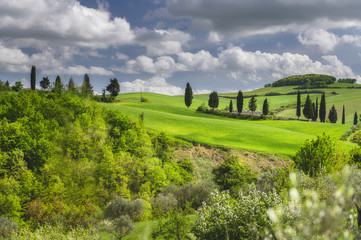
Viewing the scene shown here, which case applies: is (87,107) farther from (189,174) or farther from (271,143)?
(271,143)

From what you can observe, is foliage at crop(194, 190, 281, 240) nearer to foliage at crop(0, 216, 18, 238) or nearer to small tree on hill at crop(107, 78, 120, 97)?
foliage at crop(0, 216, 18, 238)

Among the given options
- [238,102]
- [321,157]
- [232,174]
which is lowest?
[232,174]

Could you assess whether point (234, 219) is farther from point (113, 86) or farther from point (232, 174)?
point (113, 86)

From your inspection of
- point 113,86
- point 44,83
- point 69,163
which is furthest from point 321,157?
point 44,83

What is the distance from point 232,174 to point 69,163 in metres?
28.8

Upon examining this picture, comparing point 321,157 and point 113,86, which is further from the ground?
point 113,86

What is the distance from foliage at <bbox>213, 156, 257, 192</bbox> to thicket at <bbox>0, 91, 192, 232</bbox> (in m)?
6.04

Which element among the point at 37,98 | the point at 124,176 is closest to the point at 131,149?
the point at 124,176

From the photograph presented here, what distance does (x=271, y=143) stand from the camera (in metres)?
67.5

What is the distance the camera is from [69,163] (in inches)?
1652

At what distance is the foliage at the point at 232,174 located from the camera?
164 ft

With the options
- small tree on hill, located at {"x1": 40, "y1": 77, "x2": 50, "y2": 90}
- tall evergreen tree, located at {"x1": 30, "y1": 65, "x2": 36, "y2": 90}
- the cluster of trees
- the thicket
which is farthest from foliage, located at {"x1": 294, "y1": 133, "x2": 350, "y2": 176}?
small tree on hill, located at {"x1": 40, "y1": 77, "x2": 50, "y2": 90}

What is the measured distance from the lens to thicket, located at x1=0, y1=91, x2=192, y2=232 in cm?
3647

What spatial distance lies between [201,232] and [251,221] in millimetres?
3660
